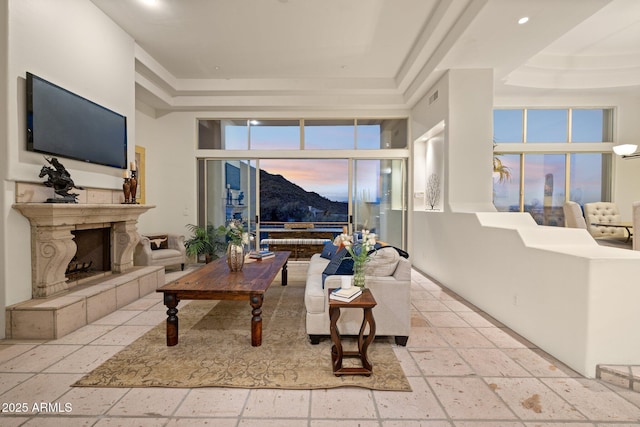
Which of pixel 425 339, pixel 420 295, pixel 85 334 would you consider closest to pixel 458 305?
pixel 420 295

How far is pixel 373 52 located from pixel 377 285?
12.3 ft

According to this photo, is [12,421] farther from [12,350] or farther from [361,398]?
[361,398]

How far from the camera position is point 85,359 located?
95.7 inches

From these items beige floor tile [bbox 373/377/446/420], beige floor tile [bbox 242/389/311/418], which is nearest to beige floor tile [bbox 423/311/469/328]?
beige floor tile [bbox 373/377/446/420]

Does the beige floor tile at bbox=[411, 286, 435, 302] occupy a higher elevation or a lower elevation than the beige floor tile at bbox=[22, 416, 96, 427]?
higher

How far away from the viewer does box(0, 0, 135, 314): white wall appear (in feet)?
8.84

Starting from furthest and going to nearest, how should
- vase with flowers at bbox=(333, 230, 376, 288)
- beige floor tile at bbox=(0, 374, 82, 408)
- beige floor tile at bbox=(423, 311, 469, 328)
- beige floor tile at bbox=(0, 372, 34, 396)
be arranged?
beige floor tile at bbox=(423, 311, 469, 328) < vase with flowers at bbox=(333, 230, 376, 288) < beige floor tile at bbox=(0, 372, 34, 396) < beige floor tile at bbox=(0, 374, 82, 408)

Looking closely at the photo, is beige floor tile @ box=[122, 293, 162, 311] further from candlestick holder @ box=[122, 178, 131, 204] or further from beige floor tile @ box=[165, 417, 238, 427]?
beige floor tile @ box=[165, 417, 238, 427]

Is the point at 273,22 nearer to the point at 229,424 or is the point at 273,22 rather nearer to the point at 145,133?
the point at 145,133

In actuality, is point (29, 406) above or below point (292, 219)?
below

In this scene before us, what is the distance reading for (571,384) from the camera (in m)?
2.12

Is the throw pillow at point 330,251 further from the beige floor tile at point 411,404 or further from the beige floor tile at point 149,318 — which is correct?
the beige floor tile at point 411,404

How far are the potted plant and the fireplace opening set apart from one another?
1907 mm

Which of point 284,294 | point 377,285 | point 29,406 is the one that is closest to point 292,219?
point 284,294
